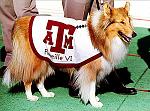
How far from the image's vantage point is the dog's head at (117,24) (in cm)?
356

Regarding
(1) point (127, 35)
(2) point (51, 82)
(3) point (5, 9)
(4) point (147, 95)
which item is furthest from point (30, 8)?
(4) point (147, 95)

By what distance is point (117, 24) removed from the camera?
3.57 meters

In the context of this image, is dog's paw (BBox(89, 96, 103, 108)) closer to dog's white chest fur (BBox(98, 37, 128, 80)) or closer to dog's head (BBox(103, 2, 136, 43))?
dog's white chest fur (BBox(98, 37, 128, 80))

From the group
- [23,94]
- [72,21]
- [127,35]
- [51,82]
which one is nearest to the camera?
[127,35]

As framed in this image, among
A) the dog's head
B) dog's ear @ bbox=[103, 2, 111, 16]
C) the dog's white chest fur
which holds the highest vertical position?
dog's ear @ bbox=[103, 2, 111, 16]

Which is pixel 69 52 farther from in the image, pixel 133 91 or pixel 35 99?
pixel 133 91

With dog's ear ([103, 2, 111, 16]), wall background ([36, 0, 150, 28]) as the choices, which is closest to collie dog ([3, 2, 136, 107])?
dog's ear ([103, 2, 111, 16])

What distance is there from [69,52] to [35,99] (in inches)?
26.7

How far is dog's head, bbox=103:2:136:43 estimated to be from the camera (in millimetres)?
3562

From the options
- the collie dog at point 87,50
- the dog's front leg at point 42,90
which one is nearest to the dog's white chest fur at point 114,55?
the collie dog at point 87,50

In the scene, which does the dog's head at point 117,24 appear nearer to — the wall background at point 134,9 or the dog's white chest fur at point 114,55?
the dog's white chest fur at point 114,55

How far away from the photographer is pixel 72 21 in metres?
3.85

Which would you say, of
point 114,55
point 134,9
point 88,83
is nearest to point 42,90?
point 88,83

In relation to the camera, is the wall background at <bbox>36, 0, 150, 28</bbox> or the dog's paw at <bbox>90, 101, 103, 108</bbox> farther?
the wall background at <bbox>36, 0, 150, 28</bbox>
